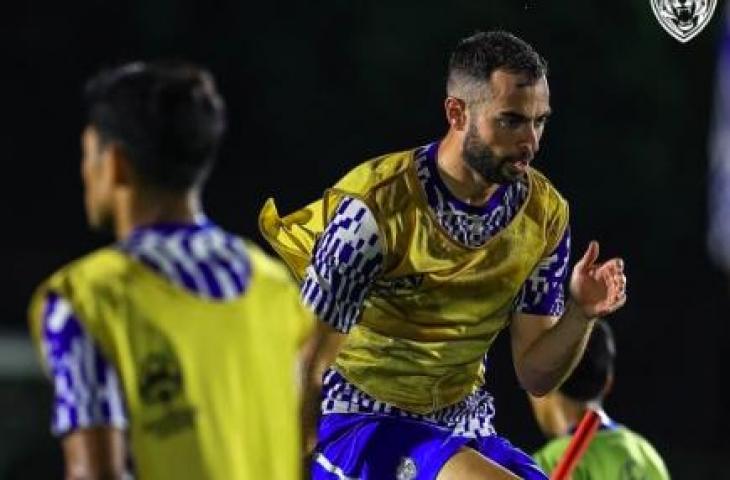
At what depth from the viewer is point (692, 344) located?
11.9 meters

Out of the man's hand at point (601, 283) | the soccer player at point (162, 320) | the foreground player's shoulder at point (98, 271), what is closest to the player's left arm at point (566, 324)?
the man's hand at point (601, 283)

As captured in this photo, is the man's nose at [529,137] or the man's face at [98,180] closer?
the man's face at [98,180]

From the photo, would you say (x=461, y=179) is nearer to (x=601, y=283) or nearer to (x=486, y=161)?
(x=486, y=161)

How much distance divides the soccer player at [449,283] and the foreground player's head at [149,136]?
1570 mm

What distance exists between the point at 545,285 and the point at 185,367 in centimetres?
222

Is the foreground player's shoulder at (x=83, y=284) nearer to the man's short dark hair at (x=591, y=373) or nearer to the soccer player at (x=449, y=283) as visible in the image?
the soccer player at (x=449, y=283)

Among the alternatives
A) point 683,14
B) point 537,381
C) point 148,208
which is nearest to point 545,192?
point 537,381

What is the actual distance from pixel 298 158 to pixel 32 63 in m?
1.43

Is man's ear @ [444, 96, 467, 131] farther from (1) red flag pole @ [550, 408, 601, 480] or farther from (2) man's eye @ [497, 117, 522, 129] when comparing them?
(1) red flag pole @ [550, 408, 601, 480]

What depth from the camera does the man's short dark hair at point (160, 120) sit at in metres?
4.06

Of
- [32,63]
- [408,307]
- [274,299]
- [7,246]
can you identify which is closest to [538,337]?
[408,307]

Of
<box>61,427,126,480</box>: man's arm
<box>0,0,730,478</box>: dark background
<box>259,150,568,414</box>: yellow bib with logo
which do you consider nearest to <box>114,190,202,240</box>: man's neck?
<box>61,427,126,480</box>: man's arm

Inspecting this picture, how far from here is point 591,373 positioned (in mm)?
7047

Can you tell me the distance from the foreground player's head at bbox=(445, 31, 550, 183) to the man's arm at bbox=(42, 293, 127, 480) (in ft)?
6.60
